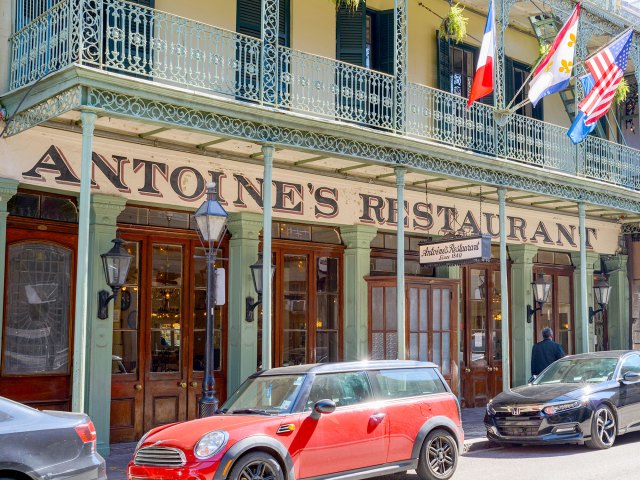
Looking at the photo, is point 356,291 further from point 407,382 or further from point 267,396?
point 267,396

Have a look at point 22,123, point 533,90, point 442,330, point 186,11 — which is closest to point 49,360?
point 22,123

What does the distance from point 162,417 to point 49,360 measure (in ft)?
7.16

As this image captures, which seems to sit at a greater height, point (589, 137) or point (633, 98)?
point (633, 98)

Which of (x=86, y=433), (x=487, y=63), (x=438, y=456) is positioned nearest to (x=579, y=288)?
(x=487, y=63)

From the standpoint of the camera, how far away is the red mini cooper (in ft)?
A: 26.5

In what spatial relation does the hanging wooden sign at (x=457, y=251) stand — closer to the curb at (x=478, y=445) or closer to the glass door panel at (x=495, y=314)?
the curb at (x=478, y=445)

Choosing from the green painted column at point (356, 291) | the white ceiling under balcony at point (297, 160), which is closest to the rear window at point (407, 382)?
the white ceiling under balcony at point (297, 160)

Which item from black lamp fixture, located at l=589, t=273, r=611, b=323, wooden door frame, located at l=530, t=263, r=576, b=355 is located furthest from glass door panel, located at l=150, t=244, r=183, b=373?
black lamp fixture, located at l=589, t=273, r=611, b=323

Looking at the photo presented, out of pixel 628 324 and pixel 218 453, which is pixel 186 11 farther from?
pixel 628 324

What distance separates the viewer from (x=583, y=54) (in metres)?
16.8

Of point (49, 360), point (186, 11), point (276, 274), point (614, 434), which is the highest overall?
point (186, 11)

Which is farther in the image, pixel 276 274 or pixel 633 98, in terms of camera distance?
pixel 633 98

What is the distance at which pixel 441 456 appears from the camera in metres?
9.94

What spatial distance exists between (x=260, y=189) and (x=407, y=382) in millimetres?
5262
